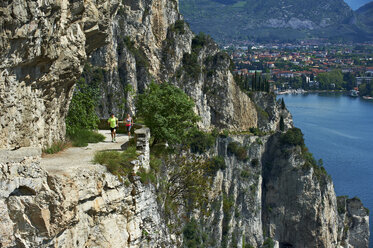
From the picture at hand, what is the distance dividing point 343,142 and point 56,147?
81.4m

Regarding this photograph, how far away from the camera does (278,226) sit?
7294 centimetres

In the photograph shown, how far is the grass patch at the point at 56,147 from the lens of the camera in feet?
43.9

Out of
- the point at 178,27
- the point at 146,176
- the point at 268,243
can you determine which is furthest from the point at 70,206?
the point at 268,243

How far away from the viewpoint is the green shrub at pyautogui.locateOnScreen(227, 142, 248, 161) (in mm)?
67350

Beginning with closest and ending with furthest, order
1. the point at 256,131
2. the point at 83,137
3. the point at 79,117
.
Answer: the point at 83,137 < the point at 79,117 < the point at 256,131

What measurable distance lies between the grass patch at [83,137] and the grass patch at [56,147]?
44 centimetres

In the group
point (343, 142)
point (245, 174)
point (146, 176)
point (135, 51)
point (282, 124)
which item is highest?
point (135, 51)

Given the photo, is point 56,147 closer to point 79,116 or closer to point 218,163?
point 79,116

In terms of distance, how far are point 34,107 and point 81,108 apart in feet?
18.9

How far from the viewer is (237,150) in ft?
222

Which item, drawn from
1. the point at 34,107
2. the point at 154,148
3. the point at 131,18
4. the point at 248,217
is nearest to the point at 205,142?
the point at 248,217

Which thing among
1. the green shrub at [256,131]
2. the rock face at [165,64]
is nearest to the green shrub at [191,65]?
the rock face at [165,64]

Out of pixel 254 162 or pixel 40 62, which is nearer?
pixel 40 62

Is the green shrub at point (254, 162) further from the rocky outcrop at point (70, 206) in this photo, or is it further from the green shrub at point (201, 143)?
the rocky outcrop at point (70, 206)
